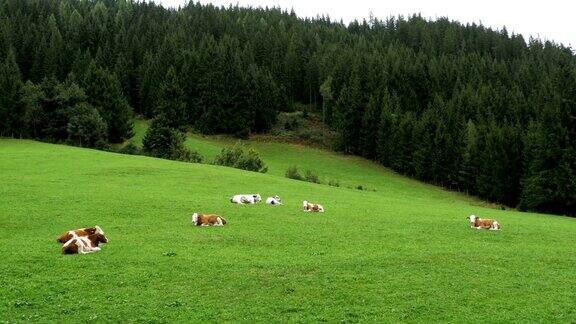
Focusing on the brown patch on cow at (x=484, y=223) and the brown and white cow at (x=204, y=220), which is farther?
the brown patch on cow at (x=484, y=223)

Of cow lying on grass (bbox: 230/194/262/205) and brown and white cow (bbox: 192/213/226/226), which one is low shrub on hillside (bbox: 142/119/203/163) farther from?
brown and white cow (bbox: 192/213/226/226)

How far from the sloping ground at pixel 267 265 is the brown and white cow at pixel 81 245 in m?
0.51

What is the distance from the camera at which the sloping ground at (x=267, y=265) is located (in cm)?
1529

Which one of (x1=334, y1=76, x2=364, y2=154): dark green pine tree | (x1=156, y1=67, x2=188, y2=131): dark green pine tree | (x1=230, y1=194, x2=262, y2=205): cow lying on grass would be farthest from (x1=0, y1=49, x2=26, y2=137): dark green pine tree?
(x1=230, y1=194, x2=262, y2=205): cow lying on grass

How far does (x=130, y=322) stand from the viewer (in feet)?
46.4

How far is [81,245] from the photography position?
20391mm

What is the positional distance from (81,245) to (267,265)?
A: 7.26 m

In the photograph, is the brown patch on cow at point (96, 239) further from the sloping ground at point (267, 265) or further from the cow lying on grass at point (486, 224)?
the cow lying on grass at point (486, 224)

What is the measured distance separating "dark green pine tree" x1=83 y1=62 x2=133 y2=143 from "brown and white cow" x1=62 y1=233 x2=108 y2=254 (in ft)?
246

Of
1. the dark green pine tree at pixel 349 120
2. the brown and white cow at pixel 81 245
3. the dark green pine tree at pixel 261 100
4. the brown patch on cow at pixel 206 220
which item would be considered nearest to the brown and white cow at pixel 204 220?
the brown patch on cow at pixel 206 220

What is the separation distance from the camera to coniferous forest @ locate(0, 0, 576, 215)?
76750mm

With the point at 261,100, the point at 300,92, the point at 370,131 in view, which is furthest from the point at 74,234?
the point at 300,92

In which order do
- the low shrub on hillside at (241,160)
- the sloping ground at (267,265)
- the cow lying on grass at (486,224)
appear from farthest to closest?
the low shrub on hillside at (241,160)
the cow lying on grass at (486,224)
the sloping ground at (267,265)

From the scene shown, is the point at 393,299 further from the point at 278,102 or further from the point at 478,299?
the point at 278,102
